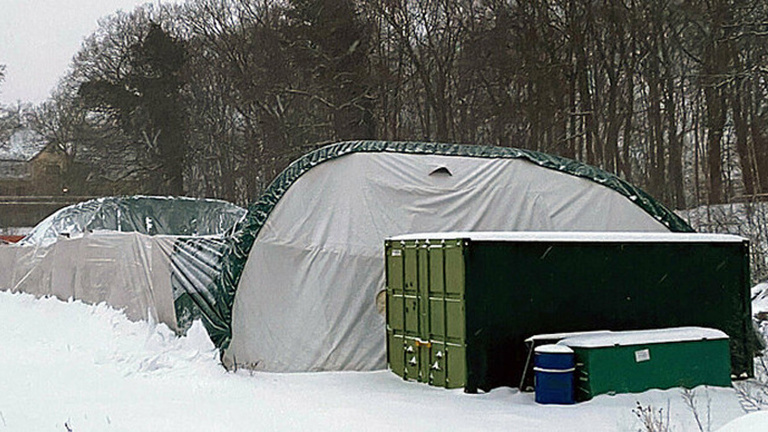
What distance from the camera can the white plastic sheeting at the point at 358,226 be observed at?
12477 millimetres

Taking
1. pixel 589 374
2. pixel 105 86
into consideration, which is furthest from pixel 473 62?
pixel 589 374

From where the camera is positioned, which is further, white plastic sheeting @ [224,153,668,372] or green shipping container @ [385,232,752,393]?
white plastic sheeting @ [224,153,668,372]

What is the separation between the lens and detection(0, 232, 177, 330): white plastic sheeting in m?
13.9

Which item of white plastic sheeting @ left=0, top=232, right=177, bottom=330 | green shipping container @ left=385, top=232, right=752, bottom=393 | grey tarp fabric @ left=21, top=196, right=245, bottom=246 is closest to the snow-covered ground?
green shipping container @ left=385, top=232, right=752, bottom=393

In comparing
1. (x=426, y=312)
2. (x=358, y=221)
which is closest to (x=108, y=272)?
(x=358, y=221)

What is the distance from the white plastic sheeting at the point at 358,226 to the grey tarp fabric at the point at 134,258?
2.66 ft

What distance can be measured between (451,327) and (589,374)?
5.46 feet

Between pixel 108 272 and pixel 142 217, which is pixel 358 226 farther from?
pixel 142 217

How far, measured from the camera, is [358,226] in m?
12.8

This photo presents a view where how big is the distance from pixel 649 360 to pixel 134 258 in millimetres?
8672

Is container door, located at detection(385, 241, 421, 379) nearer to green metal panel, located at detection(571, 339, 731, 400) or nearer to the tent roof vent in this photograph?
the tent roof vent

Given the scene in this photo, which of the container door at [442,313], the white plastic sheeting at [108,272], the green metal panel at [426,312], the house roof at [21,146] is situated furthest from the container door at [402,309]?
the house roof at [21,146]

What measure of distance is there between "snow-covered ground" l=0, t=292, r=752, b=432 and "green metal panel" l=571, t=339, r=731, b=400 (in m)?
0.14

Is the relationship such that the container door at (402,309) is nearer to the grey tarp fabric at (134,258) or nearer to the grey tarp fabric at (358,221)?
the grey tarp fabric at (358,221)
